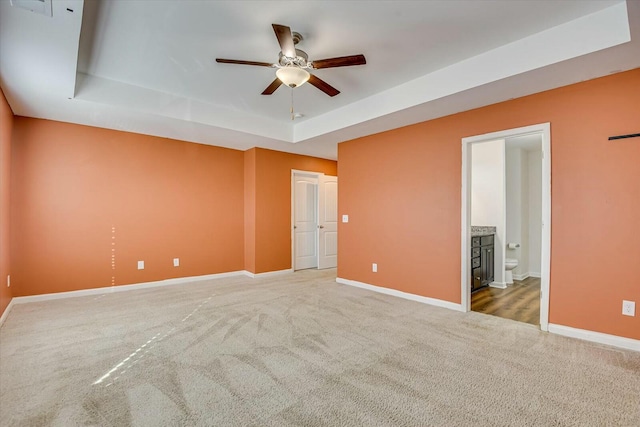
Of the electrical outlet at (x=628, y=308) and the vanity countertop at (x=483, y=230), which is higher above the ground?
the vanity countertop at (x=483, y=230)

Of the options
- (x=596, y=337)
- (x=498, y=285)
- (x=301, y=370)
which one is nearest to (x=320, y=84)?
(x=301, y=370)

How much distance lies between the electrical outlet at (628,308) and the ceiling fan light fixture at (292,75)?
346 cm

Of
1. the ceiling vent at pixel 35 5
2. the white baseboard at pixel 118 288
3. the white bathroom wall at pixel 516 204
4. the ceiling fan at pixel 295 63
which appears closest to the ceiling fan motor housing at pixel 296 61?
the ceiling fan at pixel 295 63

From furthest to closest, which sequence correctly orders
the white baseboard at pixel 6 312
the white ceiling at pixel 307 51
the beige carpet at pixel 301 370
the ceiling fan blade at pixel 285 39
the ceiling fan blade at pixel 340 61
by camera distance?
the white baseboard at pixel 6 312
the ceiling fan blade at pixel 340 61
the white ceiling at pixel 307 51
the ceiling fan blade at pixel 285 39
the beige carpet at pixel 301 370

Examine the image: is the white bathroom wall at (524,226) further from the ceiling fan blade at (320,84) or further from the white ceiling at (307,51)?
the ceiling fan blade at (320,84)

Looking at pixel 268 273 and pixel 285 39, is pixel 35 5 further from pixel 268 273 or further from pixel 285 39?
pixel 268 273

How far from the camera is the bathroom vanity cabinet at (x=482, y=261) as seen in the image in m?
4.56

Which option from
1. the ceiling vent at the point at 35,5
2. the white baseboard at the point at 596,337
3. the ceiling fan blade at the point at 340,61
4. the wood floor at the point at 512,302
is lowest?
the wood floor at the point at 512,302

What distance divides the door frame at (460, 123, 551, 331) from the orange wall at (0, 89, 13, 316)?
17.4 ft

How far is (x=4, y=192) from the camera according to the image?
3.57 m

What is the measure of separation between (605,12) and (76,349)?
5169 millimetres

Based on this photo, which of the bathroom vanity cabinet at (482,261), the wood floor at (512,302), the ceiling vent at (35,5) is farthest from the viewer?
the bathroom vanity cabinet at (482,261)

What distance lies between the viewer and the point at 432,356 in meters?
2.54

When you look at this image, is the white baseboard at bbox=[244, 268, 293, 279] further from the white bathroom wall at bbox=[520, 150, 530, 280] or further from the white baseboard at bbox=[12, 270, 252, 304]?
the white bathroom wall at bbox=[520, 150, 530, 280]
